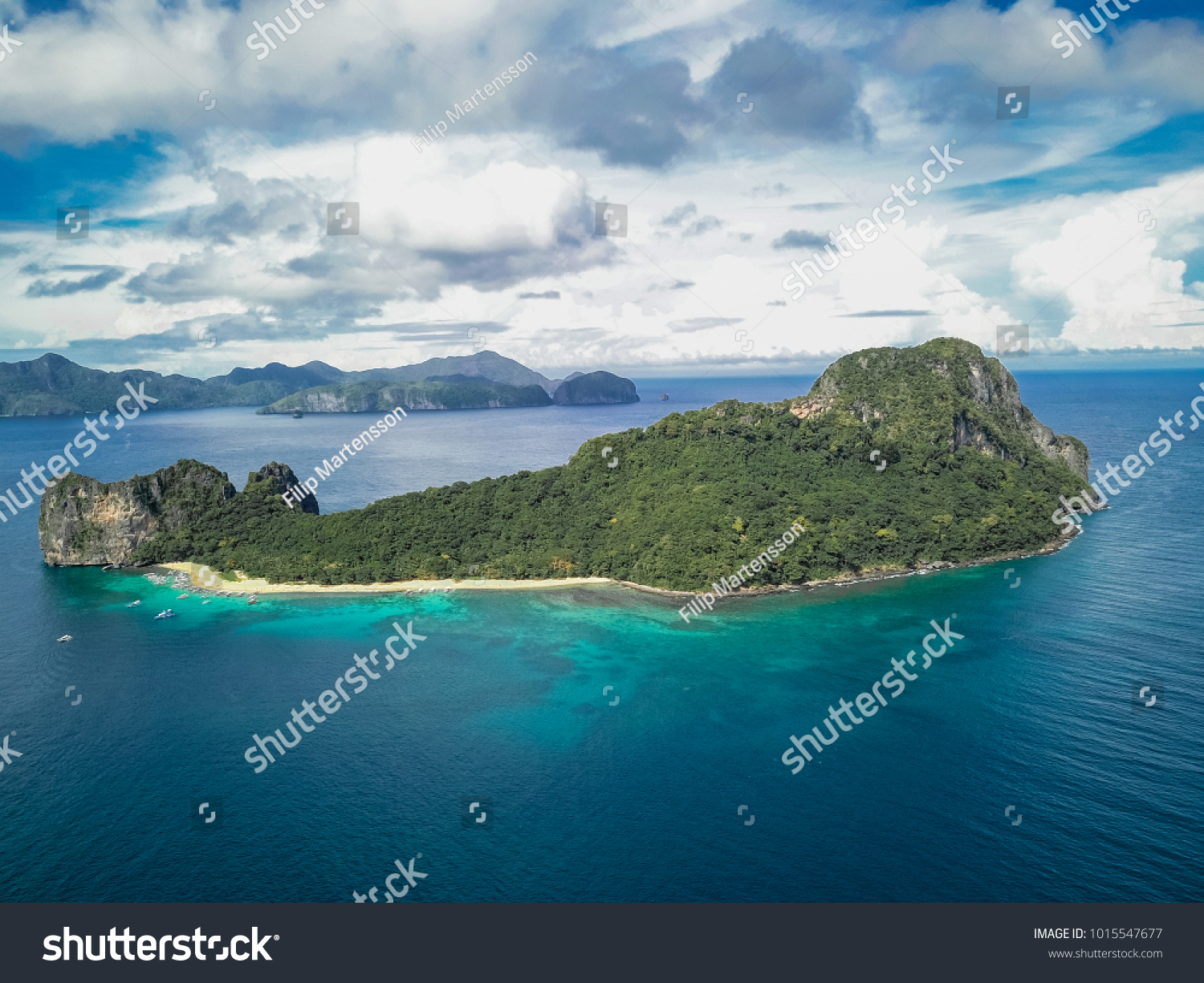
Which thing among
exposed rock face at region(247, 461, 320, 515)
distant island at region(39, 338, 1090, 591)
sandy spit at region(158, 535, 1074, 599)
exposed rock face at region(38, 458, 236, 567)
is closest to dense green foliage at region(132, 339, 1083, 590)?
distant island at region(39, 338, 1090, 591)

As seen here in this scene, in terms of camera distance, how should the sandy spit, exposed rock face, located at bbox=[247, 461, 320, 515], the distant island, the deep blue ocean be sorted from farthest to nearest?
exposed rock face, located at bbox=[247, 461, 320, 515] → the distant island → the sandy spit → the deep blue ocean

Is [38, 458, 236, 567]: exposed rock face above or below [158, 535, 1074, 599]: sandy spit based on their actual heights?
above

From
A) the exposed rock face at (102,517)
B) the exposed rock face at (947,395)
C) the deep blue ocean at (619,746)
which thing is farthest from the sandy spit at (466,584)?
the exposed rock face at (947,395)

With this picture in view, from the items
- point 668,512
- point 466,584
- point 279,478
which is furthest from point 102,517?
point 668,512

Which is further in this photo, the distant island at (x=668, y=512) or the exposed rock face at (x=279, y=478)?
the exposed rock face at (x=279, y=478)

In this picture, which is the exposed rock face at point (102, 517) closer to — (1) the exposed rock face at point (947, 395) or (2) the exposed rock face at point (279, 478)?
(2) the exposed rock face at point (279, 478)

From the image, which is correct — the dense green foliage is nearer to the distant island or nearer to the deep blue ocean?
the distant island

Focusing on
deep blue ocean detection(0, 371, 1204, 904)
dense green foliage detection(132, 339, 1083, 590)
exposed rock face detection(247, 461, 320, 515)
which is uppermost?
exposed rock face detection(247, 461, 320, 515)
